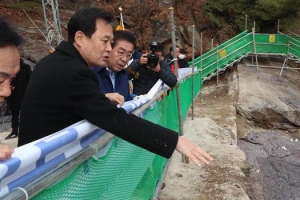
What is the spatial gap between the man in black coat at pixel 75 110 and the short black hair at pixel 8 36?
22 cm

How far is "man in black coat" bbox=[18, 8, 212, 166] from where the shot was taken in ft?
4.27

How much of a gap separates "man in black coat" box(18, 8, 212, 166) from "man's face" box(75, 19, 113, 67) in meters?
0.08

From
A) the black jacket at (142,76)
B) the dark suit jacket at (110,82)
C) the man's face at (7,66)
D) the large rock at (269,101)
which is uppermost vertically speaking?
the man's face at (7,66)

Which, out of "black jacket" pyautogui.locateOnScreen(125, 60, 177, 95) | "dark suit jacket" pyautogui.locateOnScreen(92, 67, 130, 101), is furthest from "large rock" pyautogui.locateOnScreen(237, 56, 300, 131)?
"dark suit jacket" pyautogui.locateOnScreen(92, 67, 130, 101)

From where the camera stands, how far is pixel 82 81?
1.30 m

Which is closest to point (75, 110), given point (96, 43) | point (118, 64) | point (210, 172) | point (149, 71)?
point (96, 43)

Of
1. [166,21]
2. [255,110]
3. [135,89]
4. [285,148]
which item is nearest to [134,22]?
[166,21]

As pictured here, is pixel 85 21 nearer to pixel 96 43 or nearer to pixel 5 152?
pixel 96 43

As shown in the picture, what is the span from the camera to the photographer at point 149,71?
3.43m

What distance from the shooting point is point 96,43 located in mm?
1641

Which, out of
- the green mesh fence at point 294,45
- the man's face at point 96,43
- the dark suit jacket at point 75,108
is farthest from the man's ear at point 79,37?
the green mesh fence at point 294,45

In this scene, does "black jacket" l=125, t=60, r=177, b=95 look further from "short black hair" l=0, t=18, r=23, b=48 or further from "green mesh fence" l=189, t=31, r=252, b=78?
"green mesh fence" l=189, t=31, r=252, b=78

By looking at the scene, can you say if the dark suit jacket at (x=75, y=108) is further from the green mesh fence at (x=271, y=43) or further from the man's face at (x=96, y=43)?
the green mesh fence at (x=271, y=43)

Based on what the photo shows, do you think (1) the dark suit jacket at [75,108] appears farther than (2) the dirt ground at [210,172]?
No
